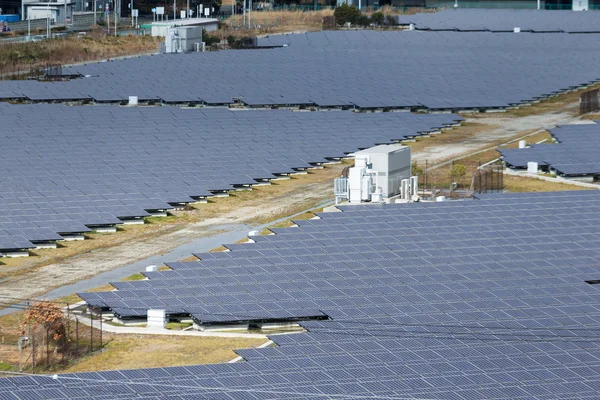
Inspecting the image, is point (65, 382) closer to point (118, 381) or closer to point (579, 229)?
point (118, 381)

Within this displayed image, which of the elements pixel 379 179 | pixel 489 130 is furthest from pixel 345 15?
pixel 379 179

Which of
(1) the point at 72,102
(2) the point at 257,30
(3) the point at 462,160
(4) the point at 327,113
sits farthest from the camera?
(2) the point at 257,30

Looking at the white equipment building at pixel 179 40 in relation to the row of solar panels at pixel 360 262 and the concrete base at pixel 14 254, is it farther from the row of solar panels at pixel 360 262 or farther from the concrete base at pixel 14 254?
the concrete base at pixel 14 254

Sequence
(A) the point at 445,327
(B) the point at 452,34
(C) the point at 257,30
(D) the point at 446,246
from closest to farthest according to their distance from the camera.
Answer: (A) the point at 445,327 → (D) the point at 446,246 → (B) the point at 452,34 → (C) the point at 257,30

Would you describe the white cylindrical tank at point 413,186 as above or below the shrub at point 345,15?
below

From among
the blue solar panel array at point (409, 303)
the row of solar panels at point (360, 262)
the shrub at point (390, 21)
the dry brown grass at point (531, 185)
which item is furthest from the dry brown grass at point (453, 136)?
the shrub at point (390, 21)

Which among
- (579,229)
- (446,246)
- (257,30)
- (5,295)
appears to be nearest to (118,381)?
(5,295)

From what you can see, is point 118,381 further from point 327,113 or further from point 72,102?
point 72,102

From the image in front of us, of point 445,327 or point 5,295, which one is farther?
point 5,295
